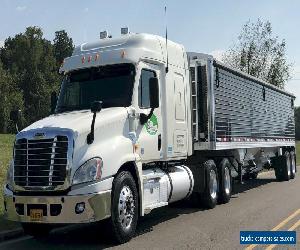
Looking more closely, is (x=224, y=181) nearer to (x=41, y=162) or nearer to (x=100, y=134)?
(x=100, y=134)

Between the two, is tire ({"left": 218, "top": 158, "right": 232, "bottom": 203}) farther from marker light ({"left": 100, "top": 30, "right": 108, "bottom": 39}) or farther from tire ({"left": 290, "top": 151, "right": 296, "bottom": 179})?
tire ({"left": 290, "top": 151, "right": 296, "bottom": 179})

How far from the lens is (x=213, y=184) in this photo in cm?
1309

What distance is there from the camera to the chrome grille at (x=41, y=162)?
317 inches

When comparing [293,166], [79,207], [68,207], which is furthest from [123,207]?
[293,166]

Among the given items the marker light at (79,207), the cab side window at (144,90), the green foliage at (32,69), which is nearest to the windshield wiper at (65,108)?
the cab side window at (144,90)

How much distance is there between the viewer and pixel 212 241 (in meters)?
8.46

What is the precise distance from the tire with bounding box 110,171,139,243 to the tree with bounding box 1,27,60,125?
81.9m

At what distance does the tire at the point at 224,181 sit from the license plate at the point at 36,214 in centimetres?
642

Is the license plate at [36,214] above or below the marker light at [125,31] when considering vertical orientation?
below

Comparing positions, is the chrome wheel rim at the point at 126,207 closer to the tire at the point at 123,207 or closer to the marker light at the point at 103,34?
the tire at the point at 123,207

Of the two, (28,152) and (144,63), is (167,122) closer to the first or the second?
(144,63)

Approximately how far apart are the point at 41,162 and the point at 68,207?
0.89 meters

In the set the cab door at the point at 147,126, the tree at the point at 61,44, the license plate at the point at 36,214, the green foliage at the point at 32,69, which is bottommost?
the license plate at the point at 36,214

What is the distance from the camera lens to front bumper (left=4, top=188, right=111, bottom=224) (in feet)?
25.9
